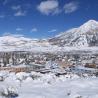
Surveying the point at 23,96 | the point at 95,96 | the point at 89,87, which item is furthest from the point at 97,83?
the point at 23,96

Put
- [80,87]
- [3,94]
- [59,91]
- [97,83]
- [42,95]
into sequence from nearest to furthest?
[3,94] < [42,95] < [59,91] < [80,87] < [97,83]

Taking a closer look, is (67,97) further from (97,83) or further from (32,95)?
(97,83)

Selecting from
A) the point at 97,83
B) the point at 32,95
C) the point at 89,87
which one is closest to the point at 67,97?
the point at 32,95

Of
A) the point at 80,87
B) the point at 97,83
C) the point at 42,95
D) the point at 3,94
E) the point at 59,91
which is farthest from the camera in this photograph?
the point at 97,83

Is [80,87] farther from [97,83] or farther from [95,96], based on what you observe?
[95,96]

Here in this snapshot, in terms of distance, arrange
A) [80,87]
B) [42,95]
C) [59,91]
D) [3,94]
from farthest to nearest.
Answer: [80,87]
[59,91]
[42,95]
[3,94]

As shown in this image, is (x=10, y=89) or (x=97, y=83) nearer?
(x=10, y=89)

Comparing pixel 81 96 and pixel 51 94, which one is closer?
pixel 81 96

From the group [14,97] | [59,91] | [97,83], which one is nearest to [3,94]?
[14,97]
